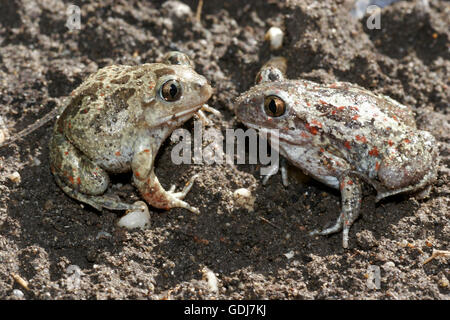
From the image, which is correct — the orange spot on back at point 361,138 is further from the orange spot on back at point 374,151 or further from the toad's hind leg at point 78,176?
the toad's hind leg at point 78,176

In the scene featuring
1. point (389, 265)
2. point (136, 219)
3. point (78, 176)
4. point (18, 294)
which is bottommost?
point (18, 294)

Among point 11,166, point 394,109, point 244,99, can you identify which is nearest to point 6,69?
point 11,166

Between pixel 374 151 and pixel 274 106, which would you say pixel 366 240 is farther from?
pixel 274 106

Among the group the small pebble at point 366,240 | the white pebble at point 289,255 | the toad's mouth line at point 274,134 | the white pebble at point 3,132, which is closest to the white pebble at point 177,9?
the toad's mouth line at point 274,134

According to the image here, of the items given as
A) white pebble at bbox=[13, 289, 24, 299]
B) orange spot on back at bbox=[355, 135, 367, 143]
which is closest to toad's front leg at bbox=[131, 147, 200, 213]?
white pebble at bbox=[13, 289, 24, 299]

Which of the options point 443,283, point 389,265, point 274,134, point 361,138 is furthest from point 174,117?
point 443,283
